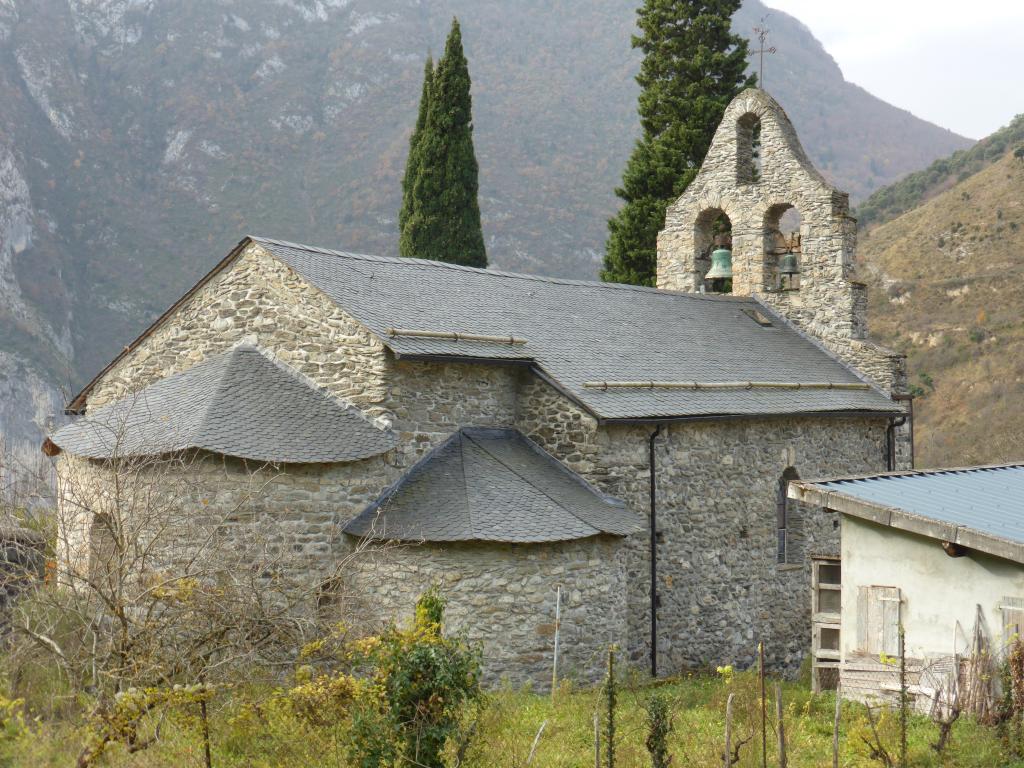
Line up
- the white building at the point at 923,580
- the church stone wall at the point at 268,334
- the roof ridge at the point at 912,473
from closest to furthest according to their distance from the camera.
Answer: the white building at the point at 923,580 < the roof ridge at the point at 912,473 < the church stone wall at the point at 268,334

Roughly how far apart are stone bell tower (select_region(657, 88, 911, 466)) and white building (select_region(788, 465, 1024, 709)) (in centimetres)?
986

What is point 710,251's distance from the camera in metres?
22.9

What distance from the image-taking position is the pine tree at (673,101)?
89.0ft

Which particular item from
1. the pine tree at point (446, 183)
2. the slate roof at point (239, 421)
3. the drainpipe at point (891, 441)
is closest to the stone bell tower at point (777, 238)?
the drainpipe at point (891, 441)

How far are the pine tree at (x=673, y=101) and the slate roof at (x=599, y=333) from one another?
6.65 metres

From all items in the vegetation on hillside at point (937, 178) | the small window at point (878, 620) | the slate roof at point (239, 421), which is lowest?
the small window at point (878, 620)

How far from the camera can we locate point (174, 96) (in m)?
69.2

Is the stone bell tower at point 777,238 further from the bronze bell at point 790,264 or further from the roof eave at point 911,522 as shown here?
the roof eave at point 911,522

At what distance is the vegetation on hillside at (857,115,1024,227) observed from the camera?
58000 millimetres

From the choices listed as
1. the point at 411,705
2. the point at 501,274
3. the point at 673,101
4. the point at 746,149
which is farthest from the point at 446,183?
the point at 411,705

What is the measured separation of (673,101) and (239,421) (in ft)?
57.4

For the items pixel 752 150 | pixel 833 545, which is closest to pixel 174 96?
pixel 752 150

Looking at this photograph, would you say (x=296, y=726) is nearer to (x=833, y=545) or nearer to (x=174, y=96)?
(x=833, y=545)

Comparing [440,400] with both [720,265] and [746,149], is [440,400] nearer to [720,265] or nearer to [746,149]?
[720,265]
